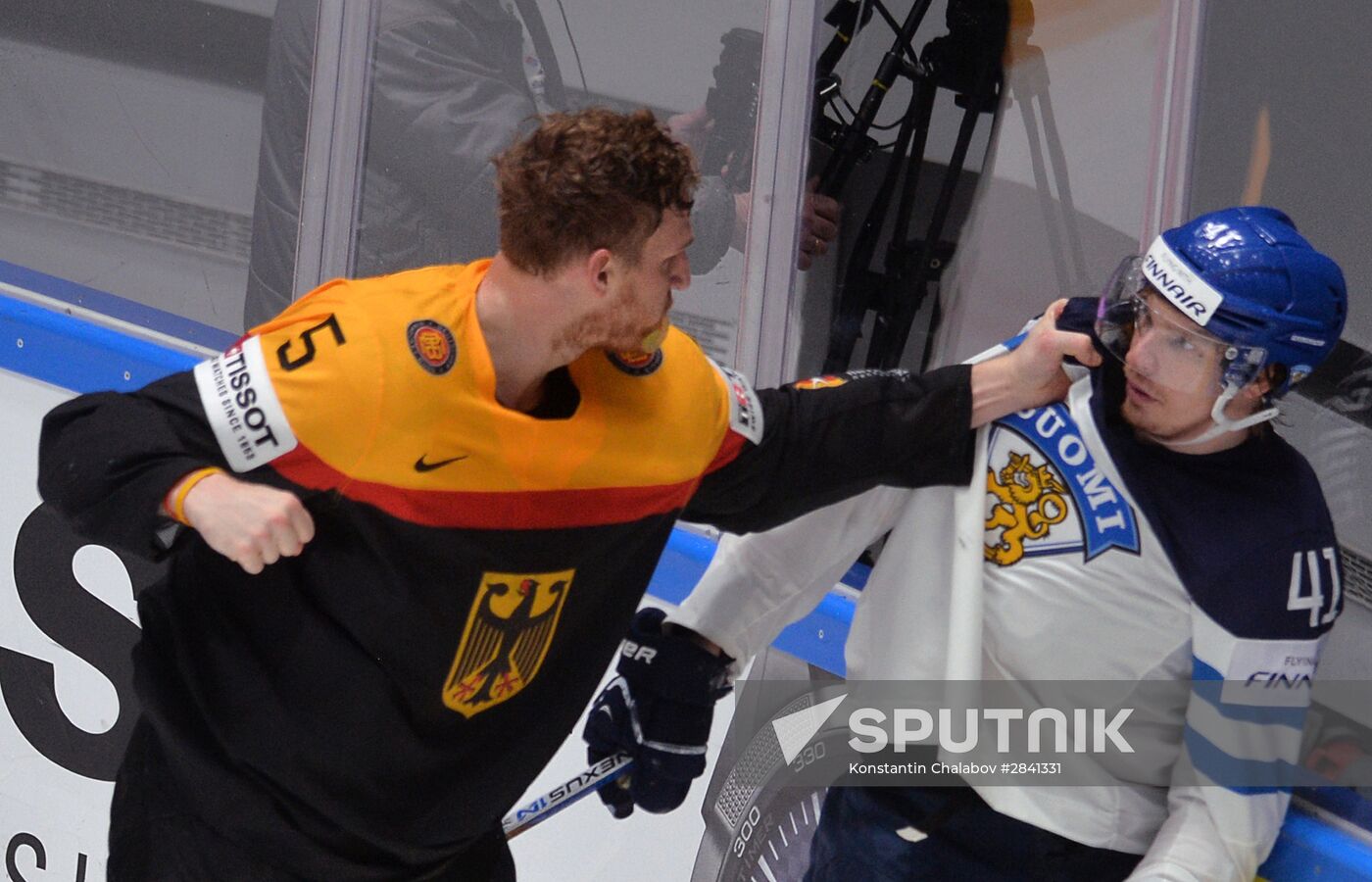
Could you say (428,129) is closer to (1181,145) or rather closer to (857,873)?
(1181,145)

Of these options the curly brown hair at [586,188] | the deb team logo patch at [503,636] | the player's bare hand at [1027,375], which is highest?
the curly brown hair at [586,188]

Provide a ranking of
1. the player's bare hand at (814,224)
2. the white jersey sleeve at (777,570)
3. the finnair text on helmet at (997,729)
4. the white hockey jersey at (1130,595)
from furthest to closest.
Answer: the player's bare hand at (814,224) → the white jersey sleeve at (777,570) → the finnair text on helmet at (997,729) → the white hockey jersey at (1130,595)

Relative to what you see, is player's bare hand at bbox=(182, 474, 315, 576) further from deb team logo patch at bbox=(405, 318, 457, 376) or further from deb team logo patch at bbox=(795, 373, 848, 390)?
deb team logo patch at bbox=(795, 373, 848, 390)

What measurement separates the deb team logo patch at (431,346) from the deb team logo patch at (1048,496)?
616 mm

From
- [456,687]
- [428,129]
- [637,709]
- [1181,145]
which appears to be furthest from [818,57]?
[456,687]

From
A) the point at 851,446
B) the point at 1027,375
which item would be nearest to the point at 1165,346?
the point at 1027,375

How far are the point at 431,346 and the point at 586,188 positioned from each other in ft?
0.68

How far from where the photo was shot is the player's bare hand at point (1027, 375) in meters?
1.74

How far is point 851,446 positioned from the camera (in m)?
1.78

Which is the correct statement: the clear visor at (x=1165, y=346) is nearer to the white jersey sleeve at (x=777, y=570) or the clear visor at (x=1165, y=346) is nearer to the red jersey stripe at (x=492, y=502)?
the white jersey sleeve at (x=777, y=570)

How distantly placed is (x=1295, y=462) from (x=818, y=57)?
978 millimetres

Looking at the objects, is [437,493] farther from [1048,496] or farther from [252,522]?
[1048,496]

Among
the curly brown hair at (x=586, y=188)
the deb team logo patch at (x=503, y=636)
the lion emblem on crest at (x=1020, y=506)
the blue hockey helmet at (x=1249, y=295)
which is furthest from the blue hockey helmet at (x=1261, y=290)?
the deb team logo patch at (x=503, y=636)

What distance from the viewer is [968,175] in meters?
2.38
